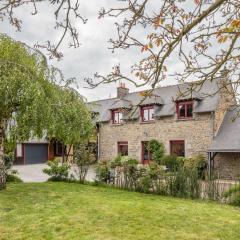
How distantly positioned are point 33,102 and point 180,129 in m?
14.3

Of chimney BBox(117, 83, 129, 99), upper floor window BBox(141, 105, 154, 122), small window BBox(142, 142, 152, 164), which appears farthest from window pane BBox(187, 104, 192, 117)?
chimney BBox(117, 83, 129, 99)

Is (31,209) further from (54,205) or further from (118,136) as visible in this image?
(118,136)

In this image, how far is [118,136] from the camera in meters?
28.0

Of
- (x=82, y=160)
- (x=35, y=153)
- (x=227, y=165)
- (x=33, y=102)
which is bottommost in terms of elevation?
(x=227, y=165)

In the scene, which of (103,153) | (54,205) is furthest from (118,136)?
(54,205)

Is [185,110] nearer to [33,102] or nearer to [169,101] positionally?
[169,101]

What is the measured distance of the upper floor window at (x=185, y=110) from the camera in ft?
77.9

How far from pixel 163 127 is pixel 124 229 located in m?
17.5

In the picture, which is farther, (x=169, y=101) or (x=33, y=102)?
(x=169, y=101)

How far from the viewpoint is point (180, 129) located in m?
24.1

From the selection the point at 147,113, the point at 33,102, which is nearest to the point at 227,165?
the point at 147,113

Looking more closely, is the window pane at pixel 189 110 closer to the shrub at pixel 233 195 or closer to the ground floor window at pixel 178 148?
the ground floor window at pixel 178 148

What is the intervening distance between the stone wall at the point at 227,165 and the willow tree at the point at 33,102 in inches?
412

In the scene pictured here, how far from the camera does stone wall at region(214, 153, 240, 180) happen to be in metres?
21.0
